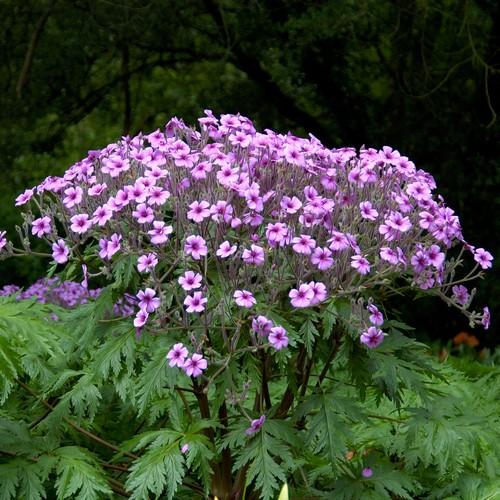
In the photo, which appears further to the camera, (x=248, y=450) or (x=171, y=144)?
(x=171, y=144)

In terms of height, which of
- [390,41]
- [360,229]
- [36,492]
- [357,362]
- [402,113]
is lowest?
[402,113]

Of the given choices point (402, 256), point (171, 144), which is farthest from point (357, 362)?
point (171, 144)

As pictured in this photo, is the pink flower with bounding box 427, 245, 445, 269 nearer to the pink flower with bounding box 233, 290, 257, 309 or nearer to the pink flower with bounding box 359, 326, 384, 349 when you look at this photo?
the pink flower with bounding box 359, 326, 384, 349

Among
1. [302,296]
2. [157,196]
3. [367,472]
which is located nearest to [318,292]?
[302,296]

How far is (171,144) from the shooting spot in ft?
11.7

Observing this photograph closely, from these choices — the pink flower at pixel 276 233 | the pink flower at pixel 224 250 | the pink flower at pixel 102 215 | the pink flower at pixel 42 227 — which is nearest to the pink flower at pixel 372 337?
the pink flower at pixel 276 233

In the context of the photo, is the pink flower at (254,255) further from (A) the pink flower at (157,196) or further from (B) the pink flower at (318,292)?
(A) the pink flower at (157,196)

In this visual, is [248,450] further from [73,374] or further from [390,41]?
[390,41]

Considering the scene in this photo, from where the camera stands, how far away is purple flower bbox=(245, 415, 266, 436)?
329 centimetres

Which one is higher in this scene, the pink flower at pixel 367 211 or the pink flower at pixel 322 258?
the pink flower at pixel 367 211

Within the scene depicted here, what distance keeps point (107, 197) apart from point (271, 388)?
2204 mm

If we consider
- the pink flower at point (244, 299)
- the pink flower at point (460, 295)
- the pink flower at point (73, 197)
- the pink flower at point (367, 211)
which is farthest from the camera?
the pink flower at point (460, 295)

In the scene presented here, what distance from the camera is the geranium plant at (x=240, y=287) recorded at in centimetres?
322

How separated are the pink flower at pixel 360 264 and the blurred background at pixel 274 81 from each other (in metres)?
6.48
